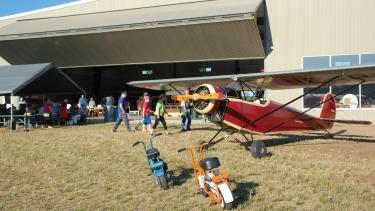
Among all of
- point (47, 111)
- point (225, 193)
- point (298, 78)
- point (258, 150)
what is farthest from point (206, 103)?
point (47, 111)

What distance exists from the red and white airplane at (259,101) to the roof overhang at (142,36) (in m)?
10.7

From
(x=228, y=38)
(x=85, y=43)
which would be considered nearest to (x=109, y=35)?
(x=85, y=43)

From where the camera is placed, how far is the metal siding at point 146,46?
24062mm

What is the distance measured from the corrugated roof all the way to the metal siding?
0.55 meters

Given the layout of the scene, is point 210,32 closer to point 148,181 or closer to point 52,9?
point 52,9

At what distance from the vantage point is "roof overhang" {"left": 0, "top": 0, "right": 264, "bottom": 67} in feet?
78.1

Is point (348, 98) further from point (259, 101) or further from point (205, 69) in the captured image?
point (205, 69)

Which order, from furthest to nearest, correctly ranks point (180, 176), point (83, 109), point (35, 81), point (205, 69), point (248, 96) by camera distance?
point (205, 69), point (83, 109), point (35, 81), point (248, 96), point (180, 176)

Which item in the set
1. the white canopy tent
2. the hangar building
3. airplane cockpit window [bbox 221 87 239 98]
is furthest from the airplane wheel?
the hangar building

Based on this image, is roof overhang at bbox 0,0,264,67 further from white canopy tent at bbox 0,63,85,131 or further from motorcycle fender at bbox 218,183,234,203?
motorcycle fender at bbox 218,183,234,203

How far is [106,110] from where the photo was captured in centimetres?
2403

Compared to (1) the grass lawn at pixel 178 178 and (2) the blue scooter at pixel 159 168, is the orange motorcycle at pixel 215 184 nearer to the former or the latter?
(1) the grass lawn at pixel 178 178

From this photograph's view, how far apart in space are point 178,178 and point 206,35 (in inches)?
701

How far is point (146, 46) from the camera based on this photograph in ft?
87.8
